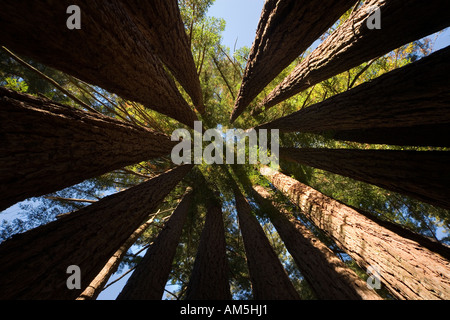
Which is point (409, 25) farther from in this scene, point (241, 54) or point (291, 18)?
point (241, 54)

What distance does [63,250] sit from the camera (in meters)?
1.97

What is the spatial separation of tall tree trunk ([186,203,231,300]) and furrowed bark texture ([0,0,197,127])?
3902 millimetres

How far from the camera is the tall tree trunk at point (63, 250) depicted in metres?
1.60

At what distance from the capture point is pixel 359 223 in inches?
129

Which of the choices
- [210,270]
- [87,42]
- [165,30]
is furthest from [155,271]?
[165,30]

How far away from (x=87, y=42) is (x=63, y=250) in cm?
239

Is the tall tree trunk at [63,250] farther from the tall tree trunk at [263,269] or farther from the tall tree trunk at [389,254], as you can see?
the tall tree trunk at [389,254]

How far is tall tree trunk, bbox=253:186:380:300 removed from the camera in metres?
2.97

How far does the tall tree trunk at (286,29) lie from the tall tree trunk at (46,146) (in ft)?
11.8

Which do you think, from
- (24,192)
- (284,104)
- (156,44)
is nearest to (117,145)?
(24,192)

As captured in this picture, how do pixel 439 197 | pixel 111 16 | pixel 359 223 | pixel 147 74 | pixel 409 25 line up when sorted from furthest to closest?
pixel 359 223
pixel 147 74
pixel 439 197
pixel 409 25
pixel 111 16

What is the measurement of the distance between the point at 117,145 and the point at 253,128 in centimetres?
560

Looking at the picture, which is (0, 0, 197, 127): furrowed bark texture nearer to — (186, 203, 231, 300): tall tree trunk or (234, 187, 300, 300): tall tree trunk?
(186, 203, 231, 300): tall tree trunk

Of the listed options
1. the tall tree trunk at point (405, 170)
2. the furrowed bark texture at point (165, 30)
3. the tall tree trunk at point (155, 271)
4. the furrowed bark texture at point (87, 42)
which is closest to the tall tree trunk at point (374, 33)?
the tall tree trunk at point (405, 170)
